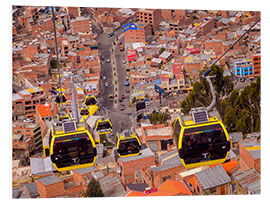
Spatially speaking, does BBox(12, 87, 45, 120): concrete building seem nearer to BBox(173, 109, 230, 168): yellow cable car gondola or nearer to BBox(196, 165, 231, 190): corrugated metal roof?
BBox(196, 165, 231, 190): corrugated metal roof

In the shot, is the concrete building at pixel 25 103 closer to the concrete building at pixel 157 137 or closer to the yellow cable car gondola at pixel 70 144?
the concrete building at pixel 157 137

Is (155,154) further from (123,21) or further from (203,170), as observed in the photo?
(123,21)

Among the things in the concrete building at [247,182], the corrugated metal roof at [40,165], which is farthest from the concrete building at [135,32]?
the concrete building at [247,182]

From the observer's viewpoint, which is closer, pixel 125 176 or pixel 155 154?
pixel 125 176

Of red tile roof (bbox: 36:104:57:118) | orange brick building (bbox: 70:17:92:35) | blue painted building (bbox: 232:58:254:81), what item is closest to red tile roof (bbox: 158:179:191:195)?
red tile roof (bbox: 36:104:57:118)

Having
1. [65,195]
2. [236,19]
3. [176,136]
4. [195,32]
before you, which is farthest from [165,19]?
[176,136]

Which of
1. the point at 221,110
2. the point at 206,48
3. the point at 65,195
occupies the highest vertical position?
the point at 206,48

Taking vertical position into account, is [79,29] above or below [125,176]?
above
